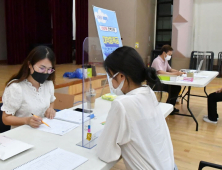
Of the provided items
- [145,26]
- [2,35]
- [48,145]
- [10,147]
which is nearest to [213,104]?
[48,145]

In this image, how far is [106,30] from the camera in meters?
2.68

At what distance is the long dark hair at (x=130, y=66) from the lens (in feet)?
3.17

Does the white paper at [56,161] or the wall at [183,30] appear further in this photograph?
the wall at [183,30]

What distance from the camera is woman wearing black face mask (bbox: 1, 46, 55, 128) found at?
4.97ft

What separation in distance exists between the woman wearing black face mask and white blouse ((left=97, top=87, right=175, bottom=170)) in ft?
2.42

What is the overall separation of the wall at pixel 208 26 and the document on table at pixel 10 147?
6768 mm

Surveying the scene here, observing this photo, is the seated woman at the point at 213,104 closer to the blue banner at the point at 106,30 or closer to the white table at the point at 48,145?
the blue banner at the point at 106,30

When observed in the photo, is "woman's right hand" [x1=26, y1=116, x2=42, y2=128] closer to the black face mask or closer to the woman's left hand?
the woman's left hand

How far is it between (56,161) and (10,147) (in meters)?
0.27

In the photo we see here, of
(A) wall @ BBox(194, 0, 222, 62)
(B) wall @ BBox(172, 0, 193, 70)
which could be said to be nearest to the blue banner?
(B) wall @ BBox(172, 0, 193, 70)

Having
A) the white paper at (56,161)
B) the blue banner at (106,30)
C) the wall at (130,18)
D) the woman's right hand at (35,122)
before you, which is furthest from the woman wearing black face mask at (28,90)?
the wall at (130,18)

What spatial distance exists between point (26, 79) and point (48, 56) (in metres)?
0.24

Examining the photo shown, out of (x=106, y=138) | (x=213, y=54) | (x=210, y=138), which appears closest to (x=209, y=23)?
(x=213, y=54)

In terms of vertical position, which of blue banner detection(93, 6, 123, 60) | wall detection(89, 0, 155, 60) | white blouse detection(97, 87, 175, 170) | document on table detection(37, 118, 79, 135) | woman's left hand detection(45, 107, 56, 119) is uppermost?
wall detection(89, 0, 155, 60)
